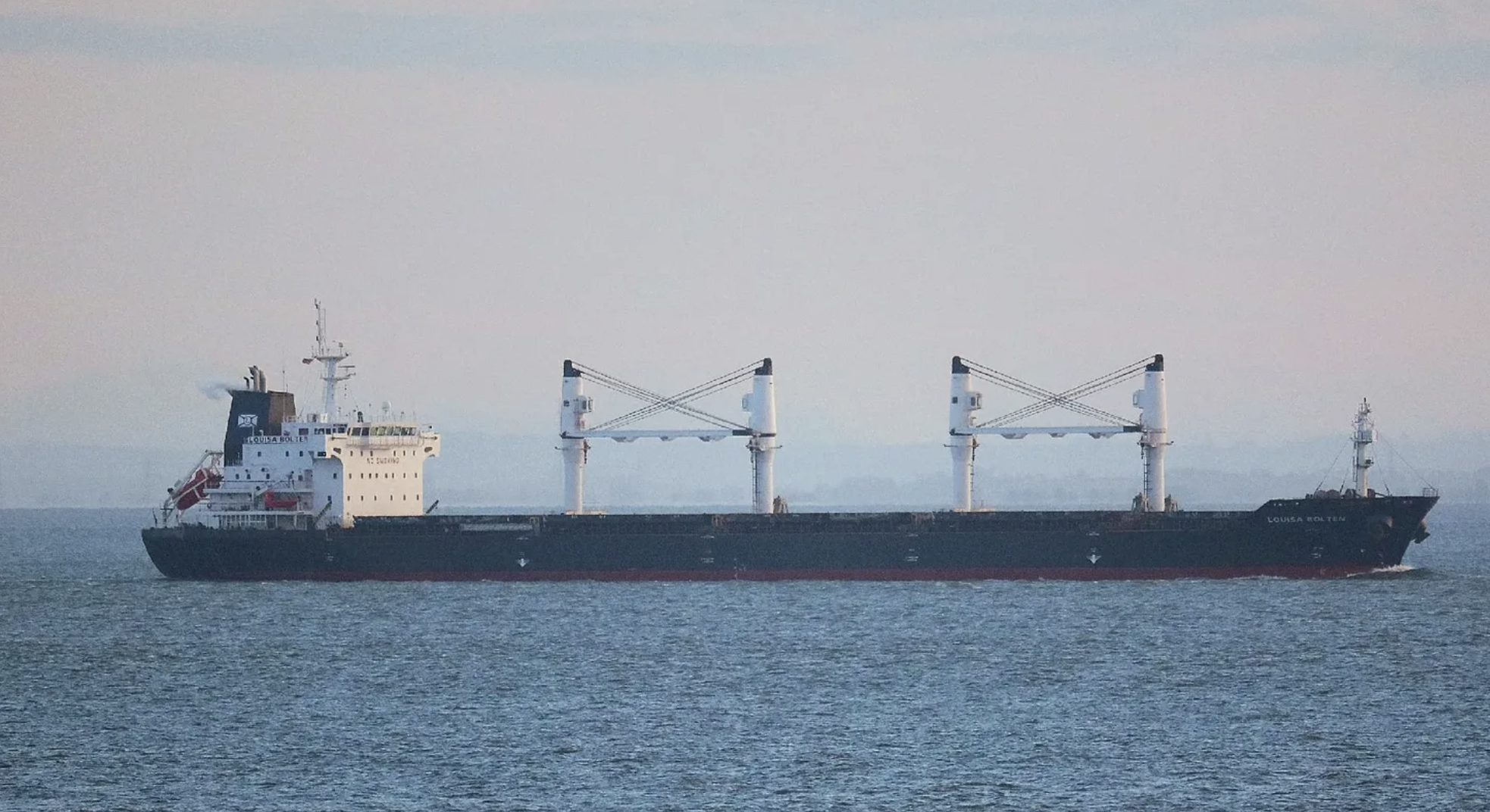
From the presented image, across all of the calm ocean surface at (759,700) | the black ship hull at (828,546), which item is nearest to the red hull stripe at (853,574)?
the black ship hull at (828,546)

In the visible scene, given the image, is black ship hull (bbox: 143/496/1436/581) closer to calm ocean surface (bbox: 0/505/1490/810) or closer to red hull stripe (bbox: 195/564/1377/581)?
red hull stripe (bbox: 195/564/1377/581)

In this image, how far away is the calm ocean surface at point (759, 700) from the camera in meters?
26.5

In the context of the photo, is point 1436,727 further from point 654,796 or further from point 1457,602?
point 1457,602

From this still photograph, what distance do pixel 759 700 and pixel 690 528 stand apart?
21963 millimetres

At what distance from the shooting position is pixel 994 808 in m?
24.9

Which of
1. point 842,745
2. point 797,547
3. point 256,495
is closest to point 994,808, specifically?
point 842,745

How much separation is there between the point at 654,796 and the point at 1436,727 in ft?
45.4

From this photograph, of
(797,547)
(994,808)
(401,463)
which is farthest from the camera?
(401,463)

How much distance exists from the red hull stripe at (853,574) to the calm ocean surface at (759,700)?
659 mm

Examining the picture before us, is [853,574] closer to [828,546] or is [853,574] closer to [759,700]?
[828,546]

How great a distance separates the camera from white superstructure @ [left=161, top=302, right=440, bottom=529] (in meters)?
57.9

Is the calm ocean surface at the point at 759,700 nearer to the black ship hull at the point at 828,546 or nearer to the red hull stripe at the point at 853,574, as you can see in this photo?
the red hull stripe at the point at 853,574

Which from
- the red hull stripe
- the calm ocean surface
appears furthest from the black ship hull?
the calm ocean surface

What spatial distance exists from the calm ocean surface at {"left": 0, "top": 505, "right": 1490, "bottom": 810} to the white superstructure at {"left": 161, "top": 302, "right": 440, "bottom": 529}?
5.23 m
